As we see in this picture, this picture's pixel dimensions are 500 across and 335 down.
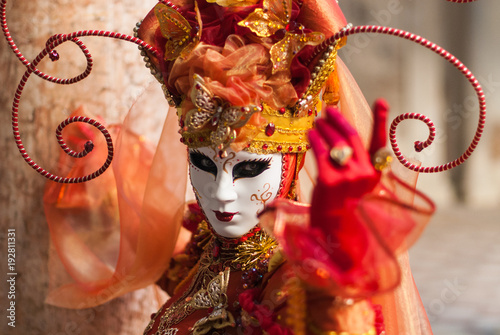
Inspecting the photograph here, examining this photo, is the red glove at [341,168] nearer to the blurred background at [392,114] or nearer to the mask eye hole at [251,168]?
the mask eye hole at [251,168]

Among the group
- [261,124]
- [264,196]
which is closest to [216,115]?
[261,124]

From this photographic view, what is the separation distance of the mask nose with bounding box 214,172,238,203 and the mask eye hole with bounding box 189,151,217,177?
0.03 meters

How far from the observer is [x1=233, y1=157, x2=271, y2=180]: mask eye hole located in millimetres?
1075

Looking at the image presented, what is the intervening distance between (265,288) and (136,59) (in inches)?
32.7

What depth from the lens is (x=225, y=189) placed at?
3.50 ft

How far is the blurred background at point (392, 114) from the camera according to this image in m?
1.52

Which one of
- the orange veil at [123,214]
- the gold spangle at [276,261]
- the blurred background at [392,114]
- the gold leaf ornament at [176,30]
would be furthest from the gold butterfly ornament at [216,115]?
the blurred background at [392,114]

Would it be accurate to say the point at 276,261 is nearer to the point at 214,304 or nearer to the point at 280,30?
the point at 214,304

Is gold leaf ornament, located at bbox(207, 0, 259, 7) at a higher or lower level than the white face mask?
higher

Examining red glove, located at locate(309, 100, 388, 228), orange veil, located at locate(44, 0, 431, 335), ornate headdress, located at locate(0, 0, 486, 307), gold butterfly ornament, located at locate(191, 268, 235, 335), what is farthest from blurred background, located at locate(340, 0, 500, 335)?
red glove, located at locate(309, 100, 388, 228)

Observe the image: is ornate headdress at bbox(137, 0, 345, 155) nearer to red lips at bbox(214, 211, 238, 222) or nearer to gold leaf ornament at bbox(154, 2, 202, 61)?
gold leaf ornament at bbox(154, 2, 202, 61)

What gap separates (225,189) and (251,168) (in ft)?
0.22

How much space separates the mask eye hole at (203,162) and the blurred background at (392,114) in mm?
527

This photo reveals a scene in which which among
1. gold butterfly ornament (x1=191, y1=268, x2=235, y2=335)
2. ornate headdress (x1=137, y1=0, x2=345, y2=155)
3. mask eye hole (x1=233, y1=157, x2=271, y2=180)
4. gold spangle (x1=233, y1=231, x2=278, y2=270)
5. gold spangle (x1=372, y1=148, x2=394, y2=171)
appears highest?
ornate headdress (x1=137, y1=0, x2=345, y2=155)
